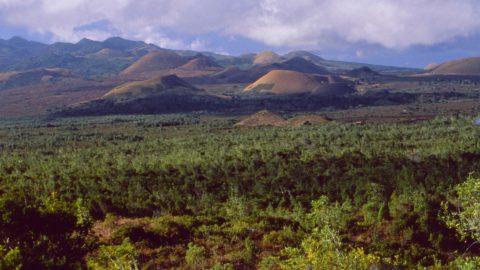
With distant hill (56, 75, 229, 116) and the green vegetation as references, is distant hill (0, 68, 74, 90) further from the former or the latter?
the green vegetation

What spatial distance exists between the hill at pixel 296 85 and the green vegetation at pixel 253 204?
8592 centimetres

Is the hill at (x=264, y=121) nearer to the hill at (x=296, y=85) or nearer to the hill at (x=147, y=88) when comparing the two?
the hill at (x=147, y=88)

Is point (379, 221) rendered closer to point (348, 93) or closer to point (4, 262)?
point (4, 262)

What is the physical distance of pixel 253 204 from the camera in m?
23.8

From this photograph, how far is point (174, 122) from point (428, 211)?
211 ft

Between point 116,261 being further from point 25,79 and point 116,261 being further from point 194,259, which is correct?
point 25,79

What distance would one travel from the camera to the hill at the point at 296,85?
13338cm

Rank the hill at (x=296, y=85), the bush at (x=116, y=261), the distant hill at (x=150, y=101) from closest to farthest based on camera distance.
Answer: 1. the bush at (x=116, y=261)
2. the distant hill at (x=150, y=101)
3. the hill at (x=296, y=85)

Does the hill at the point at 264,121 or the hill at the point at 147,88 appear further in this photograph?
the hill at the point at 147,88

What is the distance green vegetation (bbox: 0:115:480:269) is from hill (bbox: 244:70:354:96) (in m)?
85.9

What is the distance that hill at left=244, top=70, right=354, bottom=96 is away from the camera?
133 metres

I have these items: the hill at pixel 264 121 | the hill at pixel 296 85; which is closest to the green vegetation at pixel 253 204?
the hill at pixel 264 121

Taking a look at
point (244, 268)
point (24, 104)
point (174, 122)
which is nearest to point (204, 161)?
point (244, 268)

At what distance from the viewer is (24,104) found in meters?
128
